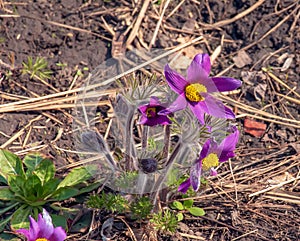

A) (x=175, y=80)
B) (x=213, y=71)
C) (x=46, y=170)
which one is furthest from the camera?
(x=213, y=71)

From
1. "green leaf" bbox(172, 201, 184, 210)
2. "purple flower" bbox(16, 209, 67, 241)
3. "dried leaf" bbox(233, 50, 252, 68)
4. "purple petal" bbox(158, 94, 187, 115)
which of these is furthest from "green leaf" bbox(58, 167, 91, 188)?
"dried leaf" bbox(233, 50, 252, 68)

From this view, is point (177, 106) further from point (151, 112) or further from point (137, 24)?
point (137, 24)

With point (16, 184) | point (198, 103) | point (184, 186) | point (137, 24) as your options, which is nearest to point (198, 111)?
point (198, 103)

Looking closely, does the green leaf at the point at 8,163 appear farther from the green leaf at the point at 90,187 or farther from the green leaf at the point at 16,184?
the green leaf at the point at 90,187

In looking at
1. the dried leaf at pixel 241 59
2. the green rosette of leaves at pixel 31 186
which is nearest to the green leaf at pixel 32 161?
the green rosette of leaves at pixel 31 186

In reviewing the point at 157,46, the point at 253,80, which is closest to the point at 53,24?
the point at 157,46

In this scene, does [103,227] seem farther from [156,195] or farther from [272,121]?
[272,121]

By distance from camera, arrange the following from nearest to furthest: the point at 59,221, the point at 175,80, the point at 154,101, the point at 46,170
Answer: the point at 175,80, the point at 154,101, the point at 59,221, the point at 46,170

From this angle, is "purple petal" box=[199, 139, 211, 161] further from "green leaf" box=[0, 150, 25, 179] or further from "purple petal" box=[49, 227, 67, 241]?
"green leaf" box=[0, 150, 25, 179]

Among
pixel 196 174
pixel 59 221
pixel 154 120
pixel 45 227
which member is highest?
pixel 154 120
